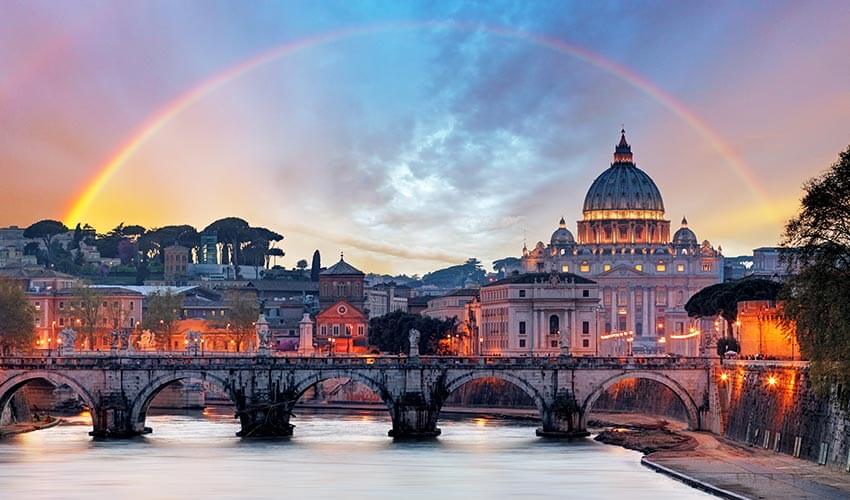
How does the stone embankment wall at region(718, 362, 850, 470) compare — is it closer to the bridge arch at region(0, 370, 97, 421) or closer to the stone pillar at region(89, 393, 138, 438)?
the stone pillar at region(89, 393, 138, 438)

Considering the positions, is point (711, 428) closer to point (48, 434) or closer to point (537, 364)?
point (537, 364)

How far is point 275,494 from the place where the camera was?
7462cm

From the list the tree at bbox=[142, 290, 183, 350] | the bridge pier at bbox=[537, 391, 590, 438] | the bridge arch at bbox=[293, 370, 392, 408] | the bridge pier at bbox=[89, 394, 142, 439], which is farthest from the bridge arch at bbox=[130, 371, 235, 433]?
the tree at bbox=[142, 290, 183, 350]

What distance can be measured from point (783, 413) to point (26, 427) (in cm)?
4883

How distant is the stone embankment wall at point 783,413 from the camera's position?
73.6 meters

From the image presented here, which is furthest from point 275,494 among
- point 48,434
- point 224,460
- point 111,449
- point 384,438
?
point 48,434

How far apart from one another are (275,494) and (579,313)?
112787 mm

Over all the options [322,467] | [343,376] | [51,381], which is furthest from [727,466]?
[51,381]

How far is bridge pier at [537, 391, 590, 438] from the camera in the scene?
333 feet

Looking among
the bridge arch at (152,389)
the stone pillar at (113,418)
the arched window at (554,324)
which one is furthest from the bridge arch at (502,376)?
the arched window at (554,324)

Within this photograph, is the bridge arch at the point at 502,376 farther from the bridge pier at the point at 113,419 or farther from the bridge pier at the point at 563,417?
the bridge pier at the point at 113,419

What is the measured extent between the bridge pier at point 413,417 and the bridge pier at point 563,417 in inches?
246

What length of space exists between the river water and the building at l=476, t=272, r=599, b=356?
73792 millimetres

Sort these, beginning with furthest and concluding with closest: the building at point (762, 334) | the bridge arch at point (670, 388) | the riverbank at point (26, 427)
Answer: the riverbank at point (26, 427), the bridge arch at point (670, 388), the building at point (762, 334)
